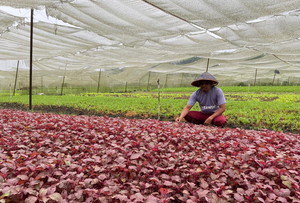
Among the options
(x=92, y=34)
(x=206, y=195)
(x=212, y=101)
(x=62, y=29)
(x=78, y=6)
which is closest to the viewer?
(x=206, y=195)

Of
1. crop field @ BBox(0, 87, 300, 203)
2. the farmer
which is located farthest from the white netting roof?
crop field @ BBox(0, 87, 300, 203)

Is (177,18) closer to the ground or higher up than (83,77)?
higher up

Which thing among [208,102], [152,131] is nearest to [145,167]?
[152,131]

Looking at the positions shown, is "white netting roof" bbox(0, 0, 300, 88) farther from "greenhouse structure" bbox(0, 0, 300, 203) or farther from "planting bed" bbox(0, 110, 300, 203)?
"planting bed" bbox(0, 110, 300, 203)

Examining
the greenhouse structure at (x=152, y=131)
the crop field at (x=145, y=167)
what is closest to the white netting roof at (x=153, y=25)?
the greenhouse structure at (x=152, y=131)

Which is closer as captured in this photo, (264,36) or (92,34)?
(264,36)

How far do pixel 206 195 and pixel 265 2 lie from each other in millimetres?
4411

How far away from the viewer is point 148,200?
5.77 feet

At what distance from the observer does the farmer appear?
5.19 meters

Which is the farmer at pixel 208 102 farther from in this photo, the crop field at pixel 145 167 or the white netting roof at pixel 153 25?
the white netting roof at pixel 153 25

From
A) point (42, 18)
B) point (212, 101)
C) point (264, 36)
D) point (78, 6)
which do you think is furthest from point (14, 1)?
point (264, 36)

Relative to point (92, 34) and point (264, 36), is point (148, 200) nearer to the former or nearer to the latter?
point (264, 36)

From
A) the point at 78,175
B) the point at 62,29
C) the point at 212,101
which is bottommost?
the point at 78,175

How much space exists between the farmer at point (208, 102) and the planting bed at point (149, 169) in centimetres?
138
